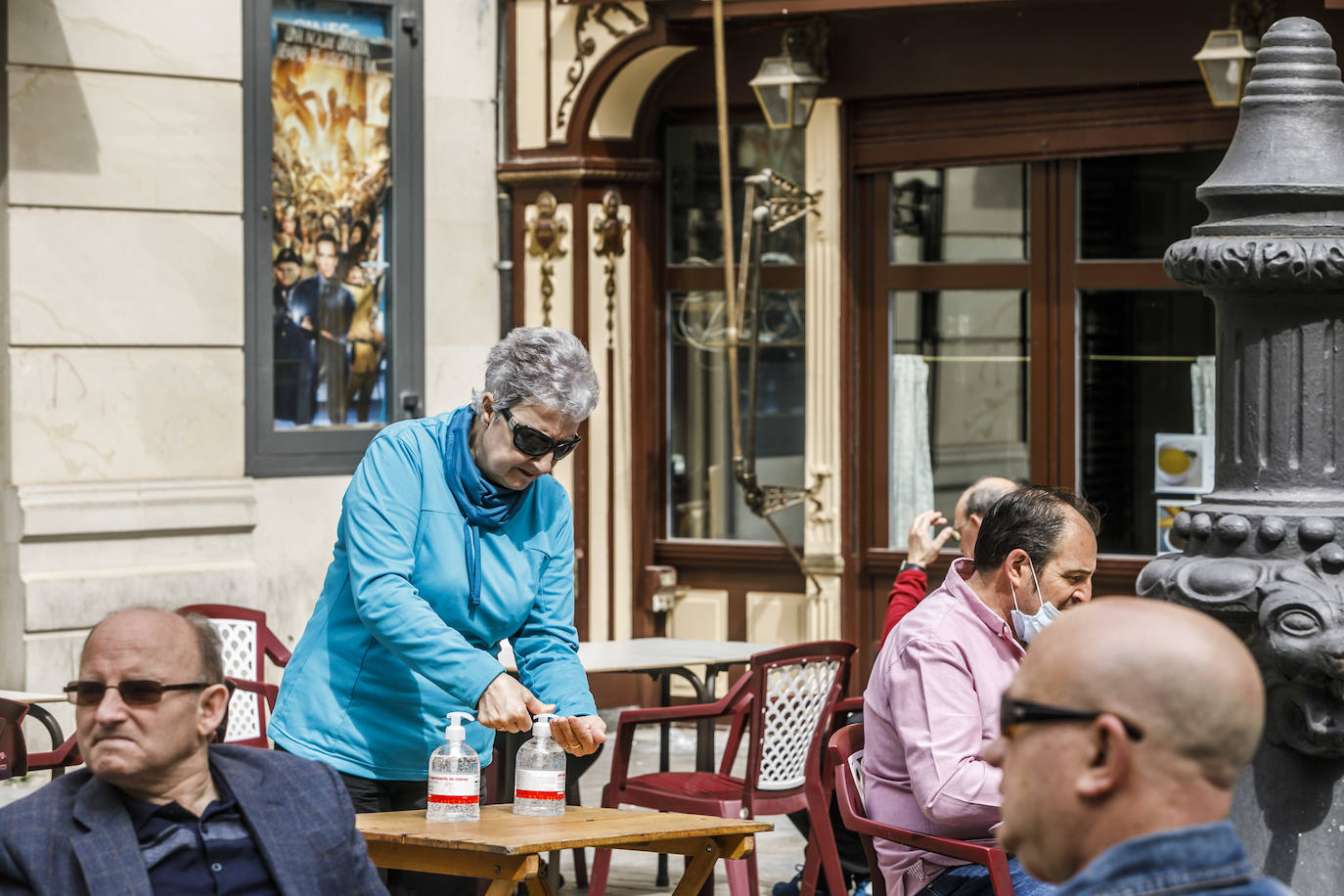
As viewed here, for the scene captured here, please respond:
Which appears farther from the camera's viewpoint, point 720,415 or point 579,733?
point 720,415

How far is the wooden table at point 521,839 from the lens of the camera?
377 cm

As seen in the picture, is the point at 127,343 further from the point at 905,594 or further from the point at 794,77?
the point at 905,594

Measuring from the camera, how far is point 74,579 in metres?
8.43

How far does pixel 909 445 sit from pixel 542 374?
18.8 feet

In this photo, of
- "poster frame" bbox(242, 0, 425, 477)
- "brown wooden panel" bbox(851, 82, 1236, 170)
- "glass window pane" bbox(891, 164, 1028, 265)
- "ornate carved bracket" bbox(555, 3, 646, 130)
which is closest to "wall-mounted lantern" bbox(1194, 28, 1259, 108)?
"brown wooden panel" bbox(851, 82, 1236, 170)

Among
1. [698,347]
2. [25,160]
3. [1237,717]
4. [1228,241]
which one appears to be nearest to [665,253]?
[698,347]

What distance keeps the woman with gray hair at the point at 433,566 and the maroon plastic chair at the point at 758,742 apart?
197 centimetres

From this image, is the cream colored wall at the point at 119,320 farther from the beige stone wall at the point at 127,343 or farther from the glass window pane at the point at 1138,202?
the glass window pane at the point at 1138,202

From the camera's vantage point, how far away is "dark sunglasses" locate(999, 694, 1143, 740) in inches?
80.0

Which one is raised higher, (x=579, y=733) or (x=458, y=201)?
(x=458, y=201)

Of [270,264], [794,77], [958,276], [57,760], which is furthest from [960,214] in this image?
[57,760]

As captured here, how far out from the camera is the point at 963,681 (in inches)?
163

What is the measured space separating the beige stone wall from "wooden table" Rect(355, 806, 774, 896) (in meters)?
4.72

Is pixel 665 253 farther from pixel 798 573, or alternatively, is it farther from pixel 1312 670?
pixel 1312 670
